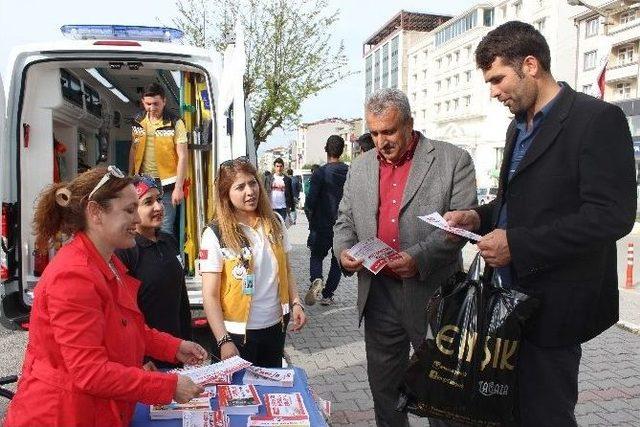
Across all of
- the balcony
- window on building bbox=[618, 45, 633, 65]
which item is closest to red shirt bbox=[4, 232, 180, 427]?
the balcony

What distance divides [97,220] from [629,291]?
320 inches

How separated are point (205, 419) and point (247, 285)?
1.13 m

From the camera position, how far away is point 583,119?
2084mm

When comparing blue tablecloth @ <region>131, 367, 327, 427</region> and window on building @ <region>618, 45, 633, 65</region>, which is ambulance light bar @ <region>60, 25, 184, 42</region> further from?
window on building @ <region>618, 45, 633, 65</region>

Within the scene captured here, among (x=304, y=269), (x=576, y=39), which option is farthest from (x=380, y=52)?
(x=304, y=269)

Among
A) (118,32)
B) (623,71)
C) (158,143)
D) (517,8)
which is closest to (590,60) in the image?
(623,71)

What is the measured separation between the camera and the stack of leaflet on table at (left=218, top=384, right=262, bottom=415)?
79.6 inches

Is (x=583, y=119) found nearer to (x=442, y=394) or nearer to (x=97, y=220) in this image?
(x=442, y=394)

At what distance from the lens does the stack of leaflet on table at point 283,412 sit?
193 cm

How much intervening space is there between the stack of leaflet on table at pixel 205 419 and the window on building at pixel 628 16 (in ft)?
133

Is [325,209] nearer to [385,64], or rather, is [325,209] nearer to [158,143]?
[158,143]

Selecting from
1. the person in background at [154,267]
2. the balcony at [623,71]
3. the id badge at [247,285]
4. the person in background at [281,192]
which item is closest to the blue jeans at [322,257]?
the id badge at [247,285]

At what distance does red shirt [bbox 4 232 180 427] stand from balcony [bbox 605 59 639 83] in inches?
1502

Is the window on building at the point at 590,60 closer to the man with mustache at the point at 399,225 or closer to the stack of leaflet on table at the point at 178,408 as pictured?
the man with mustache at the point at 399,225
